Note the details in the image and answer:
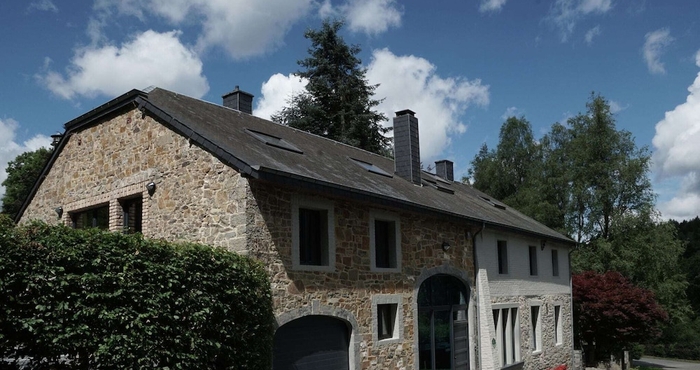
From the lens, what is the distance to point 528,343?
20547mm

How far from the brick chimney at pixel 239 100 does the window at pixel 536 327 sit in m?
11.7

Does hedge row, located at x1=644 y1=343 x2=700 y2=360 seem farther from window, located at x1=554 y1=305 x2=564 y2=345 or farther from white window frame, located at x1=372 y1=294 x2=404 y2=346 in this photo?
white window frame, located at x1=372 y1=294 x2=404 y2=346

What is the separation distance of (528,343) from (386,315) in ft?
27.8

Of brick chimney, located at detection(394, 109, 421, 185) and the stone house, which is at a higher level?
brick chimney, located at detection(394, 109, 421, 185)

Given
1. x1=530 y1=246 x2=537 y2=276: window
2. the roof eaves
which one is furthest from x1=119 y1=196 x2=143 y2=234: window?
x1=530 y1=246 x2=537 y2=276: window

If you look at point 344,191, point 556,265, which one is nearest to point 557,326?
point 556,265

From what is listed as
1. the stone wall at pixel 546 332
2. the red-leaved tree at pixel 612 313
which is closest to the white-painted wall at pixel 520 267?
the stone wall at pixel 546 332

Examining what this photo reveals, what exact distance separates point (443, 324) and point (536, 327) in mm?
6944

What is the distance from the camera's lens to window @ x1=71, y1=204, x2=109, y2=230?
14.1 meters

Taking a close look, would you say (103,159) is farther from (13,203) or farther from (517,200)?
(517,200)

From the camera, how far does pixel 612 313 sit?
25.3m

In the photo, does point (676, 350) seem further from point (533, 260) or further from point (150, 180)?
point (150, 180)

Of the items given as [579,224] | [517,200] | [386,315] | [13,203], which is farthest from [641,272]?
[13,203]

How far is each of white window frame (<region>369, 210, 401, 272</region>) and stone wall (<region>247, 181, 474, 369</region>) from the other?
119 mm
